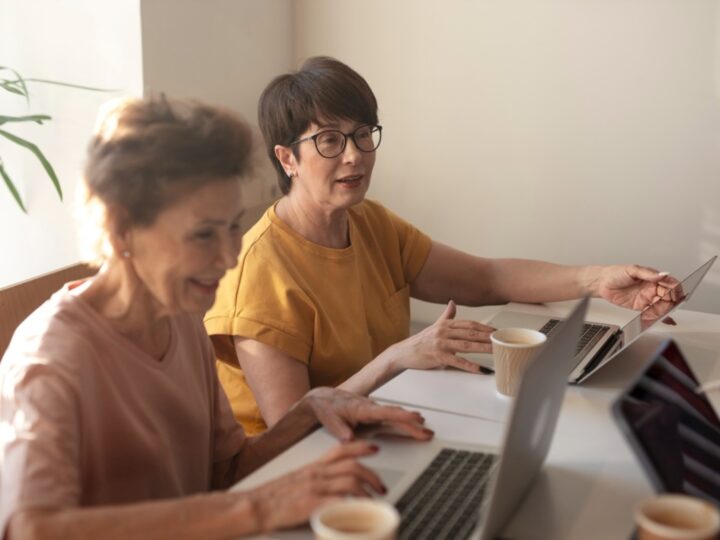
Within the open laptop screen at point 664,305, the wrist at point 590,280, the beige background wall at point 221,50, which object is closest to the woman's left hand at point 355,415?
the open laptop screen at point 664,305

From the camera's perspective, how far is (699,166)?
8.59ft

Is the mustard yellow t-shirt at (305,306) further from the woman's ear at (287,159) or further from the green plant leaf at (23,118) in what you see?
the green plant leaf at (23,118)

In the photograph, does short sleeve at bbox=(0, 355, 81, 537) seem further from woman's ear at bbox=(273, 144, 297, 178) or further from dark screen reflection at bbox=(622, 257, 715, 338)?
dark screen reflection at bbox=(622, 257, 715, 338)

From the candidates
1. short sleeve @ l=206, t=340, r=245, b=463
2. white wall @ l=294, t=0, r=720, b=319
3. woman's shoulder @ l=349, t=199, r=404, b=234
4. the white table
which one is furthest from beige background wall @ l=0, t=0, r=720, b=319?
short sleeve @ l=206, t=340, r=245, b=463

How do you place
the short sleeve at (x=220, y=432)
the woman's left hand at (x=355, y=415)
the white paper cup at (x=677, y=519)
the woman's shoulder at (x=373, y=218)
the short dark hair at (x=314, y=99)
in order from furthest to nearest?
the woman's shoulder at (x=373, y=218), the short dark hair at (x=314, y=99), the short sleeve at (x=220, y=432), the woman's left hand at (x=355, y=415), the white paper cup at (x=677, y=519)

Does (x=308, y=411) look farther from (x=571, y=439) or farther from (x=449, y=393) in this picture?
(x=571, y=439)

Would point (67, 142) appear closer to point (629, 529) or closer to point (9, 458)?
point (9, 458)

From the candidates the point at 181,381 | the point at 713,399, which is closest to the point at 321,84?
the point at 181,381

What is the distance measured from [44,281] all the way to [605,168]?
162cm

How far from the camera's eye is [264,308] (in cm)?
182

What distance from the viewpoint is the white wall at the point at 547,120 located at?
2.61 metres

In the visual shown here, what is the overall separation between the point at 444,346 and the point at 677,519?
2.73 feet

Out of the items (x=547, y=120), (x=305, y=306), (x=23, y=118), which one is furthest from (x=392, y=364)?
(x=547, y=120)

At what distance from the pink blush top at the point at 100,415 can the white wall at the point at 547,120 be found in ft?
4.97
